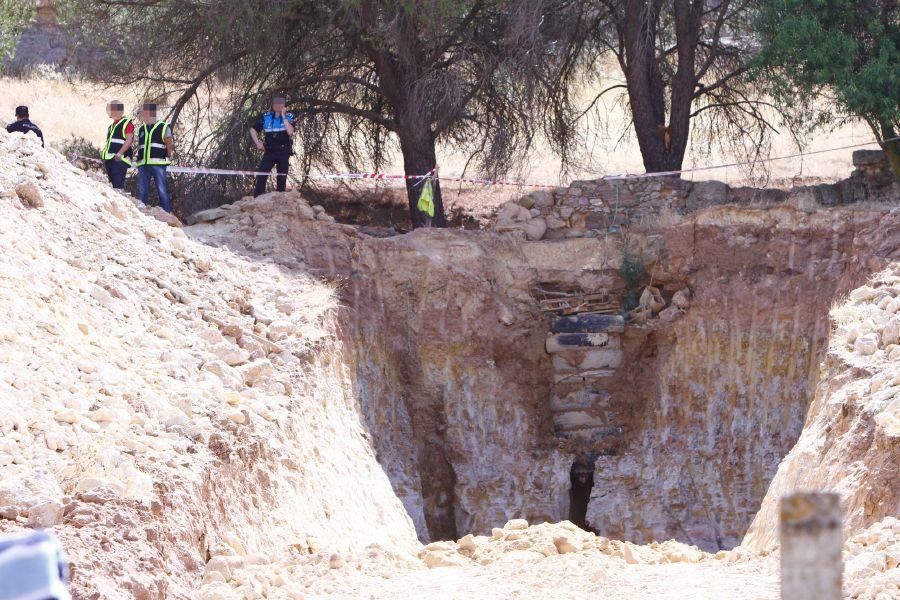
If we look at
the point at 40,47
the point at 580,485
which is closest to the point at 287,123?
the point at 580,485

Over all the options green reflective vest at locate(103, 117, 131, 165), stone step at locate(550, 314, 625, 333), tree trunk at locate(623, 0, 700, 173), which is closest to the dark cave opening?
stone step at locate(550, 314, 625, 333)

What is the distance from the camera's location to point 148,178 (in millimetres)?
13961

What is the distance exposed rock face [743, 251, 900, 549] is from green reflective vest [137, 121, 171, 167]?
7.64 m

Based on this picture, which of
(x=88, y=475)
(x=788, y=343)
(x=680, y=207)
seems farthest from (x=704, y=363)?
(x=88, y=475)

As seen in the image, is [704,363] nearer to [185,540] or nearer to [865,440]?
[865,440]

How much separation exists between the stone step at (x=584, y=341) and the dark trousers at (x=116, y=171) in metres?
5.60

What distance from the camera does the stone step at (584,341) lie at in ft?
48.7

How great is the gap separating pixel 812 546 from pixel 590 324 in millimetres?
11690

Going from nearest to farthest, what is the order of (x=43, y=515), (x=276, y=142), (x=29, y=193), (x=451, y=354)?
(x=43, y=515)
(x=29, y=193)
(x=451, y=354)
(x=276, y=142)

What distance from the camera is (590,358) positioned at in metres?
14.9

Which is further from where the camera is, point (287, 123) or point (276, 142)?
point (276, 142)

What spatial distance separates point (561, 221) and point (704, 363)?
2.73m

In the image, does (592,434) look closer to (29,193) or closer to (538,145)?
(29,193)

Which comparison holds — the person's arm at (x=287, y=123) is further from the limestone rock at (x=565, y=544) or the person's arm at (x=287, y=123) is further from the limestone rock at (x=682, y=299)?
the limestone rock at (x=565, y=544)
